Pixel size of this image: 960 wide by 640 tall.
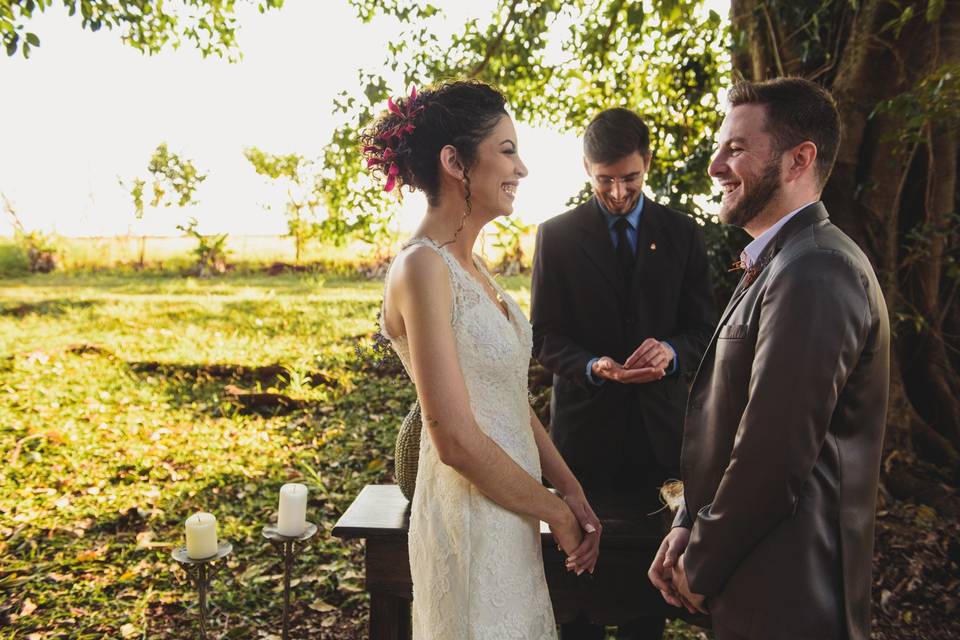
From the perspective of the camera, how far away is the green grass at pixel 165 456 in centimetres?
346

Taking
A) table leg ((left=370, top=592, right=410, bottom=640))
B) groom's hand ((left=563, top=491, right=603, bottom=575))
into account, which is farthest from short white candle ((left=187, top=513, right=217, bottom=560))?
groom's hand ((left=563, top=491, right=603, bottom=575))

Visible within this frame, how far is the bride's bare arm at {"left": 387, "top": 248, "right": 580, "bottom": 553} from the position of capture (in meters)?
1.47

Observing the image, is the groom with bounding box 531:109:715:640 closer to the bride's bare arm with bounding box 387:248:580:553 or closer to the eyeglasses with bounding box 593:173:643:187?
the eyeglasses with bounding box 593:173:643:187

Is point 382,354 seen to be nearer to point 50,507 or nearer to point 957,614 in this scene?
point 957,614

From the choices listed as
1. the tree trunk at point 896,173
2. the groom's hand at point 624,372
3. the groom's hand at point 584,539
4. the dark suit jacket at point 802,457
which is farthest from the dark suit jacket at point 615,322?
the tree trunk at point 896,173

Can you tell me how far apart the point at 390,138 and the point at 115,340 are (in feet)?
23.7

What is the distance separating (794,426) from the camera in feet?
4.16

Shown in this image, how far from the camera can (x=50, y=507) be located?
14.3 feet

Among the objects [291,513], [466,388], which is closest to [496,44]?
[291,513]

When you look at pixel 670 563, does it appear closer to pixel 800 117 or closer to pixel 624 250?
pixel 800 117

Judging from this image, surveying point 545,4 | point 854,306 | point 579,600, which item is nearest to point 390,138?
point 854,306

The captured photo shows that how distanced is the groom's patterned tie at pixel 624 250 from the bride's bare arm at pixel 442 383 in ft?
4.22

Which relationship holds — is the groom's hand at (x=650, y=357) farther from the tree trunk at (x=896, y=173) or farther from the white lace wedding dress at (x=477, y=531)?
the tree trunk at (x=896, y=173)

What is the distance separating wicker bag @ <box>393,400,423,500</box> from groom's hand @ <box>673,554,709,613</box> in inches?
29.7
